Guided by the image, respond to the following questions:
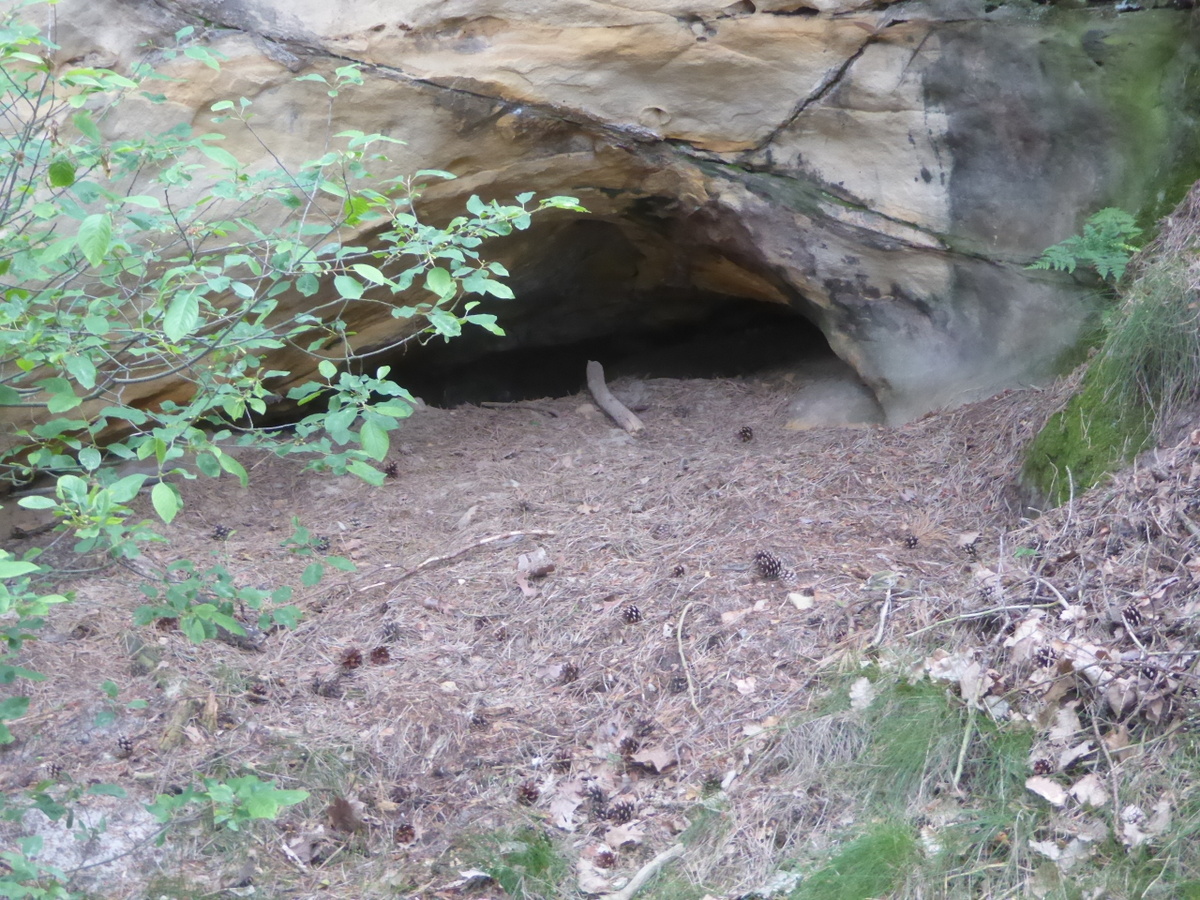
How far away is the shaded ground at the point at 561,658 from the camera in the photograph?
3.19 metres

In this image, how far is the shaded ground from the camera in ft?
10.5

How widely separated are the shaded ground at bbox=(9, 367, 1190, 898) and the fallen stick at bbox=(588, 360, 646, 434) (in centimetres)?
109

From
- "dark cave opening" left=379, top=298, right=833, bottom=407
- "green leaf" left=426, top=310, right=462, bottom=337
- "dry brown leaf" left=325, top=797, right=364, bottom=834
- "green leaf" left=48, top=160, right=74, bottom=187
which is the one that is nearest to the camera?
"green leaf" left=48, top=160, right=74, bottom=187

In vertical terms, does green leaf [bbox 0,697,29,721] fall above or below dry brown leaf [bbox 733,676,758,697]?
above

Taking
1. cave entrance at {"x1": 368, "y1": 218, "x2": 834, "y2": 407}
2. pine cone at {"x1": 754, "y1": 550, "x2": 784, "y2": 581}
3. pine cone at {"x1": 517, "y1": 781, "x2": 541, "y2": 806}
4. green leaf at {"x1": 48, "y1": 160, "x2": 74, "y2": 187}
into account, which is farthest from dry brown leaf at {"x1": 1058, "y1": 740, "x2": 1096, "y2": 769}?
cave entrance at {"x1": 368, "y1": 218, "x2": 834, "y2": 407}

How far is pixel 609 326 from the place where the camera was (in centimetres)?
816

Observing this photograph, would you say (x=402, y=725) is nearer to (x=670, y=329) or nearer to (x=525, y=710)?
(x=525, y=710)

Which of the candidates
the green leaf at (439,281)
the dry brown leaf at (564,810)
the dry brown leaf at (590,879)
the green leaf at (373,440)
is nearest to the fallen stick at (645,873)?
the dry brown leaf at (590,879)

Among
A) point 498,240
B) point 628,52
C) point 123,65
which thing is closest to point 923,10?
point 628,52

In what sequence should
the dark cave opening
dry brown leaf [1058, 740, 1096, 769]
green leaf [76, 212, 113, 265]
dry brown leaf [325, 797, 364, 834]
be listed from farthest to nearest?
the dark cave opening < dry brown leaf [325, 797, 364, 834] < dry brown leaf [1058, 740, 1096, 769] < green leaf [76, 212, 113, 265]

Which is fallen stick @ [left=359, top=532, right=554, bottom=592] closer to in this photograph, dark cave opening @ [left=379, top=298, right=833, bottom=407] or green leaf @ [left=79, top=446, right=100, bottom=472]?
green leaf @ [left=79, top=446, right=100, bottom=472]

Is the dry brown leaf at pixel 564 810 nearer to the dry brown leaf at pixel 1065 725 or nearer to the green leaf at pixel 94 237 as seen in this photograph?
the dry brown leaf at pixel 1065 725

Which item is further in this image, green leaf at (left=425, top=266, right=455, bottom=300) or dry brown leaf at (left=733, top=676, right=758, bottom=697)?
dry brown leaf at (left=733, top=676, right=758, bottom=697)

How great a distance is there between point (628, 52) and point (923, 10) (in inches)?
60.6
